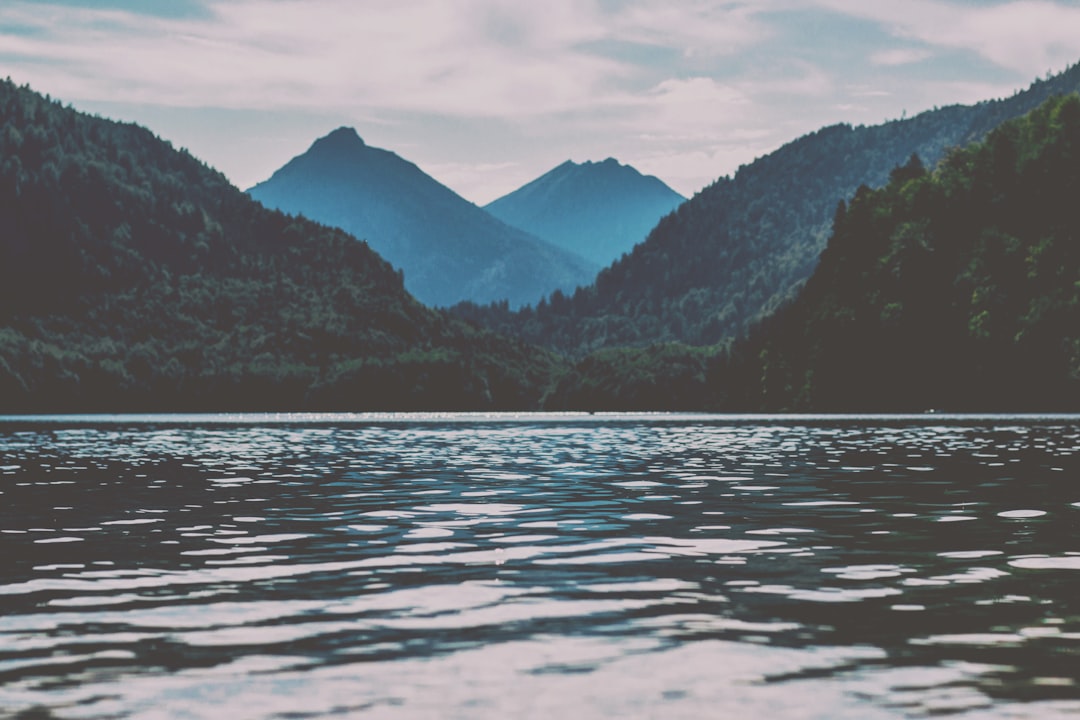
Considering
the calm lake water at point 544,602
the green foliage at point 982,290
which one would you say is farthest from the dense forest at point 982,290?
the calm lake water at point 544,602

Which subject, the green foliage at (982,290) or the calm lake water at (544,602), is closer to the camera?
the calm lake water at (544,602)

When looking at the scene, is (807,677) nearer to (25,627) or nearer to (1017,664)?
(1017,664)

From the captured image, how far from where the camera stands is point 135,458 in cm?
6700

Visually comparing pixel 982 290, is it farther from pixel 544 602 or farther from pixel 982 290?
pixel 544 602

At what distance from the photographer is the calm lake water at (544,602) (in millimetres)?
13125

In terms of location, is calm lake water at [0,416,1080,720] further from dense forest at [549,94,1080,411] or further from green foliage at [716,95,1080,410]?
dense forest at [549,94,1080,411]

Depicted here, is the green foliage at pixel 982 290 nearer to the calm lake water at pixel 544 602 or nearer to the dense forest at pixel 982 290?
the dense forest at pixel 982 290

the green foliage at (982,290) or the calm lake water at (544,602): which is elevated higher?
the green foliage at (982,290)

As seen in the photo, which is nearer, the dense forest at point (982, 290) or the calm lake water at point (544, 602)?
the calm lake water at point (544, 602)

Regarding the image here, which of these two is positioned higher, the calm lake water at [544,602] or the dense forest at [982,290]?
the dense forest at [982,290]

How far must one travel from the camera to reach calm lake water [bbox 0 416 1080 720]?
43.1 feet

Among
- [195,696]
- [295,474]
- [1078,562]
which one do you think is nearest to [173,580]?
[195,696]

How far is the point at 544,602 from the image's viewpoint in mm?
18797

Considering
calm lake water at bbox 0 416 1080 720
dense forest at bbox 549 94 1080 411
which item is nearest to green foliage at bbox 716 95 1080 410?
dense forest at bbox 549 94 1080 411
